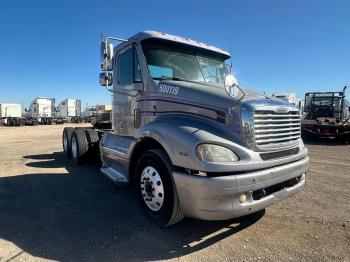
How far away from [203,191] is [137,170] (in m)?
1.50

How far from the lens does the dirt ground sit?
3607 mm

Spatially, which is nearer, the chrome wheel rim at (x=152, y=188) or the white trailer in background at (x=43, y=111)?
the chrome wheel rim at (x=152, y=188)

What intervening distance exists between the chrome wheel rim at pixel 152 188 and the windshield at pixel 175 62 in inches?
60.1

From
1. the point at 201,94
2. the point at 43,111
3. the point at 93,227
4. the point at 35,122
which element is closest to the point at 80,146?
the point at 93,227

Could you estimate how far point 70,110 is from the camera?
167 ft

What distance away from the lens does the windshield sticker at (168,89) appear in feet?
14.9

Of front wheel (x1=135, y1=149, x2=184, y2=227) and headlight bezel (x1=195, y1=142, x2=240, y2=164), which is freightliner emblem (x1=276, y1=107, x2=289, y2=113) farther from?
front wheel (x1=135, y1=149, x2=184, y2=227)

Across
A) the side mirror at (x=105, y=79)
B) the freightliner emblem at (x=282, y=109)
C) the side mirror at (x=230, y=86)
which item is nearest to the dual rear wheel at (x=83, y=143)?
the side mirror at (x=105, y=79)

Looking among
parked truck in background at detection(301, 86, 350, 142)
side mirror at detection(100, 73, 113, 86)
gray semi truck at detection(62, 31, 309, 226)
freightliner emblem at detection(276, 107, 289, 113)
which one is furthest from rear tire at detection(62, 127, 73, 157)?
parked truck in background at detection(301, 86, 350, 142)

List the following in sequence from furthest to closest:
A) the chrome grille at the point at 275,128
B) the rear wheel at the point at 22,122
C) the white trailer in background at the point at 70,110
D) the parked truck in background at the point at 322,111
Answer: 1. the white trailer in background at the point at 70,110
2. the rear wheel at the point at 22,122
3. the parked truck in background at the point at 322,111
4. the chrome grille at the point at 275,128

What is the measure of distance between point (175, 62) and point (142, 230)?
262 cm

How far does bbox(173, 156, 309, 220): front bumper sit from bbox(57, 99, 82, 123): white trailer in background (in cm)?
5011

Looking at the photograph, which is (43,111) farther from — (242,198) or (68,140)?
(242,198)

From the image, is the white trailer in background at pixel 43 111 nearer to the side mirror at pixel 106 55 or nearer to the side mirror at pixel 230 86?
the side mirror at pixel 106 55
